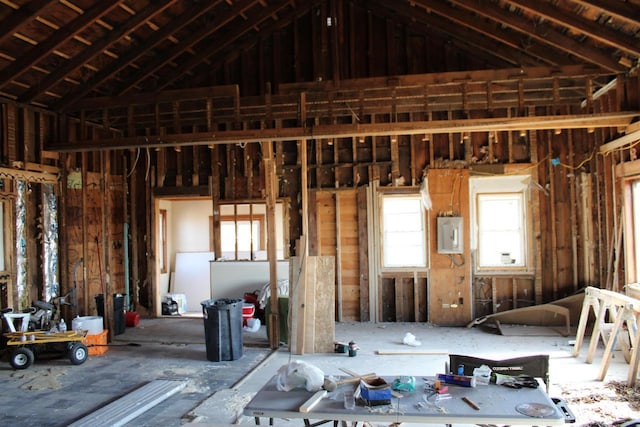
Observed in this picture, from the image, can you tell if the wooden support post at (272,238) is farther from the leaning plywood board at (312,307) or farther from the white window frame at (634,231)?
the white window frame at (634,231)

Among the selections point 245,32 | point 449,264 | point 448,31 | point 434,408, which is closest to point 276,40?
point 245,32

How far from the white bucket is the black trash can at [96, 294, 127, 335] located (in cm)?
84

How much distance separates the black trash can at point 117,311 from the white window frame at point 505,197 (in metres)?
6.44

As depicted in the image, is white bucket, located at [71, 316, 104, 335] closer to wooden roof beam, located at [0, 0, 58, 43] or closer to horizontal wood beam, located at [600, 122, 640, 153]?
wooden roof beam, located at [0, 0, 58, 43]

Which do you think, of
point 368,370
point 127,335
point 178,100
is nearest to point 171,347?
point 127,335

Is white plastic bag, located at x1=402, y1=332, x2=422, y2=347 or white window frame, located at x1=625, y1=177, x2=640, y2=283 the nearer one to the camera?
white window frame, located at x1=625, y1=177, x2=640, y2=283

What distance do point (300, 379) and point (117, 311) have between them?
6554 millimetres

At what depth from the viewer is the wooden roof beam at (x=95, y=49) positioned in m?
7.47

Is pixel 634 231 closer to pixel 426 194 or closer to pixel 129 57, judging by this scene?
pixel 426 194

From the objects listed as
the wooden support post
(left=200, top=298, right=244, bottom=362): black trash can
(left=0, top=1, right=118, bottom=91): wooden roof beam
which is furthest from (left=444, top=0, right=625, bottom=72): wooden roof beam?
(left=200, top=298, right=244, bottom=362): black trash can

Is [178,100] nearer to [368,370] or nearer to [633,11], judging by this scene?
[368,370]

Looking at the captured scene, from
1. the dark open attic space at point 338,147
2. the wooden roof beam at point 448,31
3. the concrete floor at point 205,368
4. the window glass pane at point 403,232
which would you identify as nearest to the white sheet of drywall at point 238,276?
the dark open attic space at point 338,147

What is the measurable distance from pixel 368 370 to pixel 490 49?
5866 mm

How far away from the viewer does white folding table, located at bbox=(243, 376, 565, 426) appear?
2.83 metres
